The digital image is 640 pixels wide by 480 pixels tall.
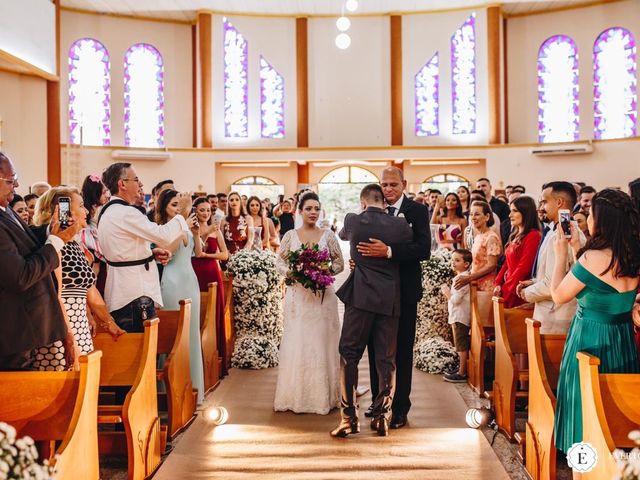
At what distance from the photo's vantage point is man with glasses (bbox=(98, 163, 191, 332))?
4195mm

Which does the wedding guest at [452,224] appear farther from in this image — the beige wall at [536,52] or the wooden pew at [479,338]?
the beige wall at [536,52]

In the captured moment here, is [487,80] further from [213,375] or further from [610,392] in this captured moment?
[610,392]

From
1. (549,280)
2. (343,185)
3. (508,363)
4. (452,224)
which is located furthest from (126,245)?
(343,185)

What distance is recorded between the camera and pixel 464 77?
19734mm

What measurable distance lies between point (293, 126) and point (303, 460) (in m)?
16.9

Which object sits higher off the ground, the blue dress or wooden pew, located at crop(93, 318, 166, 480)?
the blue dress

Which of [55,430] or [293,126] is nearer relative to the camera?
[55,430]

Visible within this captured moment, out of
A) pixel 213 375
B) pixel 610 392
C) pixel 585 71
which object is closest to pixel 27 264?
pixel 610 392

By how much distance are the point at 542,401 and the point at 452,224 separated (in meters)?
4.77

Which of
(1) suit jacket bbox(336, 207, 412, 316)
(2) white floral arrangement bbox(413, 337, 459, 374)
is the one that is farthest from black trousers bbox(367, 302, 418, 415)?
(2) white floral arrangement bbox(413, 337, 459, 374)

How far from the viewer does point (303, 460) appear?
3961mm

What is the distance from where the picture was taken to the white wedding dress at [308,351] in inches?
200

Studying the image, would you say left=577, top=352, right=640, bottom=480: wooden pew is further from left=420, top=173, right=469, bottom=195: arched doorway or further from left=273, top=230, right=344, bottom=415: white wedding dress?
left=420, top=173, right=469, bottom=195: arched doorway

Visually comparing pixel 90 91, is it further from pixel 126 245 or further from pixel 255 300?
pixel 126 245
